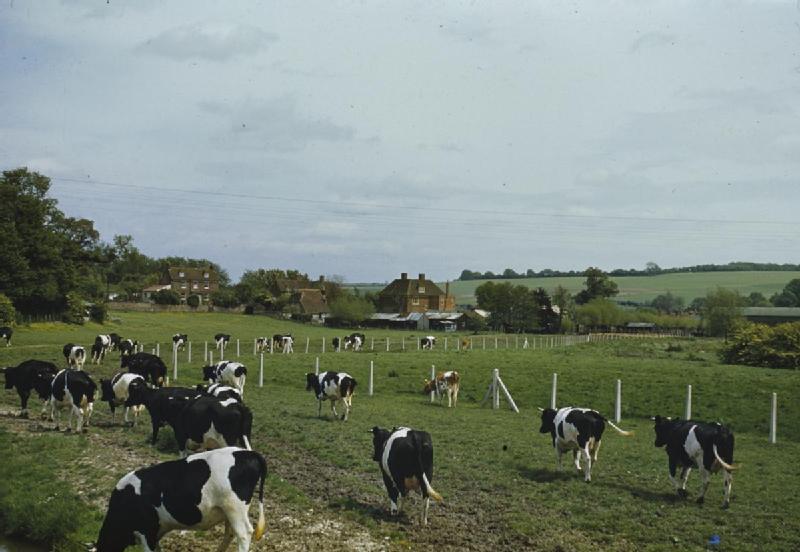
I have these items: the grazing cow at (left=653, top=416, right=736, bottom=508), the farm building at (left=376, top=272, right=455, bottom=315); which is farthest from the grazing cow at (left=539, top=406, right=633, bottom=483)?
the farm building at (left=376, top=272, right=455, bottom=315)

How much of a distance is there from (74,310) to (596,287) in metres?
93.0

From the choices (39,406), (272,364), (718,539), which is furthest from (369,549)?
(272,364)

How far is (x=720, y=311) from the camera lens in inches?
3812

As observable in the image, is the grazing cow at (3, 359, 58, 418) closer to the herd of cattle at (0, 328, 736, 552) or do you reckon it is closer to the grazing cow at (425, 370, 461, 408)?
the herd of cattle at (0, 328, 736, 552)

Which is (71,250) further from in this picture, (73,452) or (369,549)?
(369,549)

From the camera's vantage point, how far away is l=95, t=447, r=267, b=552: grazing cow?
31.0 ft

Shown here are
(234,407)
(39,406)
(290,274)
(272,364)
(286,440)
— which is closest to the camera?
(234,407)

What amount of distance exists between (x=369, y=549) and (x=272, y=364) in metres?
27.9

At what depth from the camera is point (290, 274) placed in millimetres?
158875

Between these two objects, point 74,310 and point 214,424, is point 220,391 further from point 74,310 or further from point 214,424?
point 74,310

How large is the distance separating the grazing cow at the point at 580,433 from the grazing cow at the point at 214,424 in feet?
21.0

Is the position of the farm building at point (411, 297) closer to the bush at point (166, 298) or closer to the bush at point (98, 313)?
the bush at point (166, 298)

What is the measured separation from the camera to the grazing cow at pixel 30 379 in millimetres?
21641

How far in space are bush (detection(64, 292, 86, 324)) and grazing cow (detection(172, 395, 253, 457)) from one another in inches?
2324
